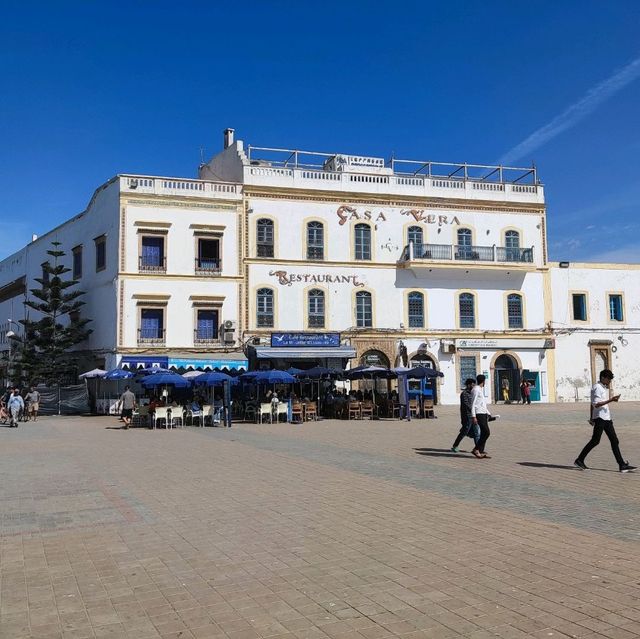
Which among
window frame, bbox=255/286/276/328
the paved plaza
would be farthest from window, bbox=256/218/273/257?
the paved plaza

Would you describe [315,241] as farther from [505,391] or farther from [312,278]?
[505,391]

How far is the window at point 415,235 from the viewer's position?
3572 cm

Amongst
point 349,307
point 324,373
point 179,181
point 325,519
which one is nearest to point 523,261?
point 349,307

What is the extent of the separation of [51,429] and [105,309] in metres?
10.8

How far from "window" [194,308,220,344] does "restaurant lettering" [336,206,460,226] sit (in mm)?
7864

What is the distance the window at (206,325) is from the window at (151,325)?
165 cm

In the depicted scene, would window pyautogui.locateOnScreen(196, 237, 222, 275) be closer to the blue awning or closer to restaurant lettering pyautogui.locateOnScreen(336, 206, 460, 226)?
the blue awning

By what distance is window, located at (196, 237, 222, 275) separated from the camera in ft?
109

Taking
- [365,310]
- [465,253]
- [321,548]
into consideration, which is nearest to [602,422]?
[321,548]

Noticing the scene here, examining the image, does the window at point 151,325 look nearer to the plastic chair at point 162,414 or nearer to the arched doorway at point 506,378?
the plastic chair at point 162,414

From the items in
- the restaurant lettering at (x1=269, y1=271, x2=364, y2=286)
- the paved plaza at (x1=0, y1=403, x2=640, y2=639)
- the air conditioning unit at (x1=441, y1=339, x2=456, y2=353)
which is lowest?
the paved plaza at (x1=0, y1=403, x2=640, y2=639)

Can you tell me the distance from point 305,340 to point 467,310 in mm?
8993

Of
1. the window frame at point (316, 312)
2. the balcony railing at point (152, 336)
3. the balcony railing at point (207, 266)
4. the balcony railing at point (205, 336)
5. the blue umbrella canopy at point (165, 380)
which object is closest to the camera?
the blue umbrella canopy at point (165, 380)

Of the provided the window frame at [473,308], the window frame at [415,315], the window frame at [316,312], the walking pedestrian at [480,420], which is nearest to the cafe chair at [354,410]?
the window frame at [316,312]
